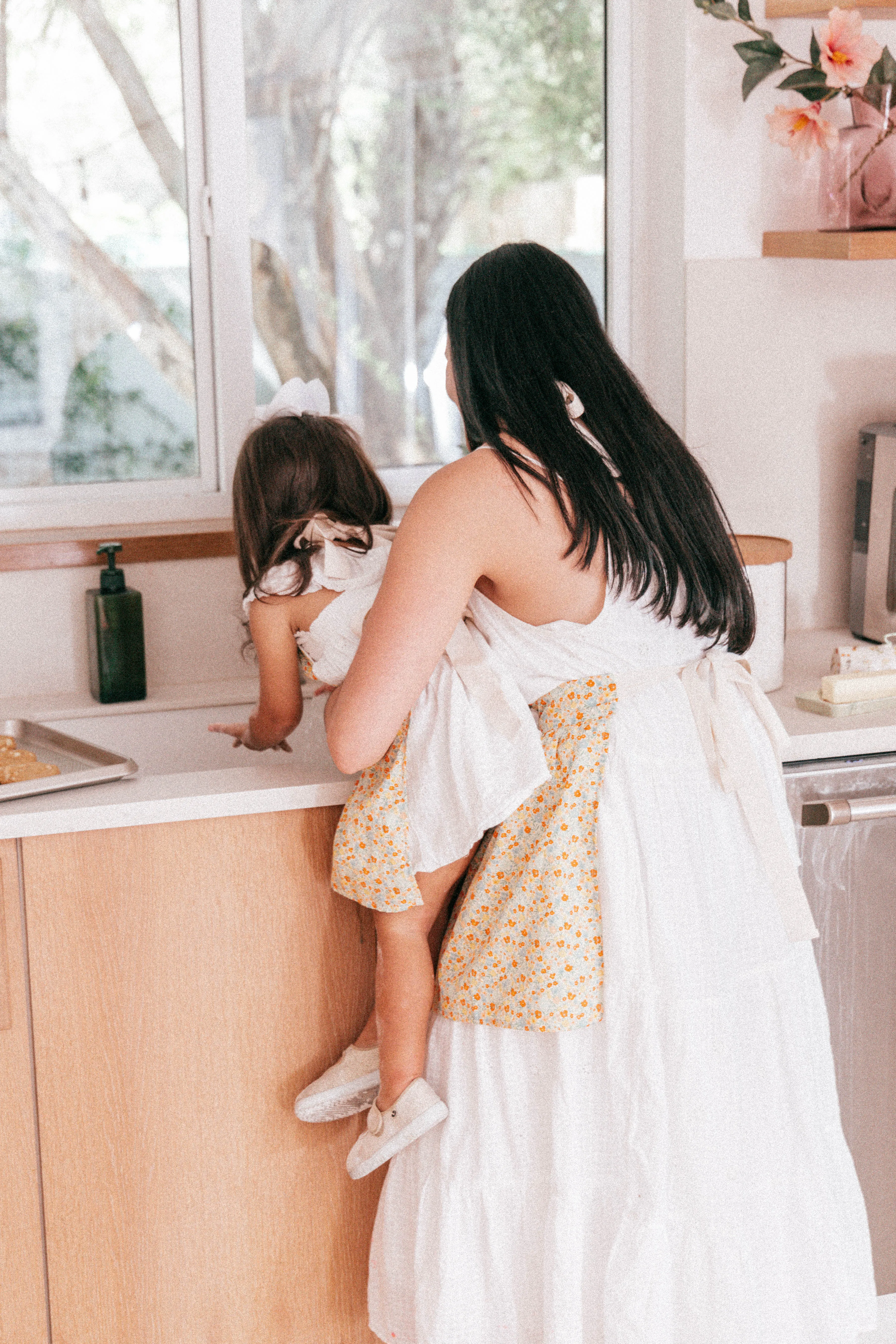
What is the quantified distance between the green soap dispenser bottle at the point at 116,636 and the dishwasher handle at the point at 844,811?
37.4 inches

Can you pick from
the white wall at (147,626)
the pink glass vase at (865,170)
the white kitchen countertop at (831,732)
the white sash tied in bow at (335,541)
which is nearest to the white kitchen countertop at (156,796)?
the white wall at (147,626)

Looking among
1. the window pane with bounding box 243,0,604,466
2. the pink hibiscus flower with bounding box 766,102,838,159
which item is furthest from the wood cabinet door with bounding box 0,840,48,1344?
the pink hibiscus flower with bounding box 766,102,838,159

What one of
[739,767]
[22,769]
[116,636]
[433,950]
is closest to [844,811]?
[739,767]

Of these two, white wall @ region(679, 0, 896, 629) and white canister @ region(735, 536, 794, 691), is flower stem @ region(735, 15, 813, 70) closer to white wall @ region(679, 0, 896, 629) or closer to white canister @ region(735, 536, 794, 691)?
white wall @ region(679, 0, 896, 629)

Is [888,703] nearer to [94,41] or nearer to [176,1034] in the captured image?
[176,1034]

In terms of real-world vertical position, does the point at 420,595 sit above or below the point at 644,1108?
above

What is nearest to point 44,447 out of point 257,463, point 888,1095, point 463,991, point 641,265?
point 257,463

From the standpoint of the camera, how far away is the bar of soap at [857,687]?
5.52ft

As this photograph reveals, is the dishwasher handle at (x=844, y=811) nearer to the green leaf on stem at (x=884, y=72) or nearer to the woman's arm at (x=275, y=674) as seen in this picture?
the woman's arm at (x=275, y=674)

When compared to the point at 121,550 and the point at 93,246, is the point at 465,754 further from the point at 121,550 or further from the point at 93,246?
the point at 93,246

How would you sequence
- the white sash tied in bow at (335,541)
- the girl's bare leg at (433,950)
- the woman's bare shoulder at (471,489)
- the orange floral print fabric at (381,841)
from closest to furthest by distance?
the woman's bare shoulder at (471,489) → the orange floral print fabric at (381,841) → the girl's bare leg at (433,950) → the white sash tied in bow at (335,541)

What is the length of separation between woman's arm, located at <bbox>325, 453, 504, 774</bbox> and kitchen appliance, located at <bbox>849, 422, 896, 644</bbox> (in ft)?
3.23

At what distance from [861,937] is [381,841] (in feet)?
2.16

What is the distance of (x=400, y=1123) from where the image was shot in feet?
4.60
